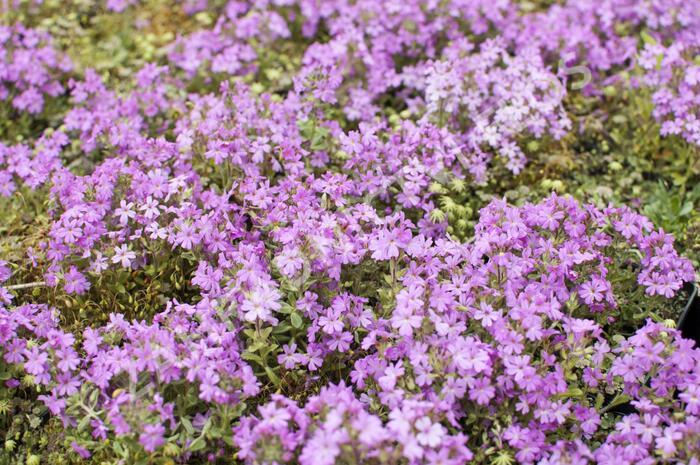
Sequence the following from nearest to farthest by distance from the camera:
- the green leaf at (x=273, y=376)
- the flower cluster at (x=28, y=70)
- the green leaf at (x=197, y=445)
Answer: the green leaf at (x=197, y=445), the green leaf at (x=273, y=376), the flower cluster at (x=28, y=70)

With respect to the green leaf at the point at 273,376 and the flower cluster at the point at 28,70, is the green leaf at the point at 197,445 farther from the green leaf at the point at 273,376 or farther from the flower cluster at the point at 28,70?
the flower cluster at the point at 28,70

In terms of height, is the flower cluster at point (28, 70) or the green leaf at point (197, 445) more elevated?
the flower cluster at point (28, 70)

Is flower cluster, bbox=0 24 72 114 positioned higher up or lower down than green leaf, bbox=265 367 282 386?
higher up

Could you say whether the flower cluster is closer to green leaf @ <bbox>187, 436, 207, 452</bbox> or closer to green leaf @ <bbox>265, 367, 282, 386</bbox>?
green leaf @ <bbox>265, 367, 282, 386</bbox>

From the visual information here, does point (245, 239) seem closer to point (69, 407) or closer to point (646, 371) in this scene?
point (69, 407)

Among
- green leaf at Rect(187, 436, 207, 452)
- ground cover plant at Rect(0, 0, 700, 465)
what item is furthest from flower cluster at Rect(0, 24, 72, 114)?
green leaf at Rect(187, 436, 207, 452)

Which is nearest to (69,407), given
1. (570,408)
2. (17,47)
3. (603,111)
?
(570,408)

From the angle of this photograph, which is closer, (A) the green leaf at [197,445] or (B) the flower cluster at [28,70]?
(A) the green leaf at [197,445]

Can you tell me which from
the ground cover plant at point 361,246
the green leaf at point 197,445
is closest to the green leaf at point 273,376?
the ground cover plant at point 361,246

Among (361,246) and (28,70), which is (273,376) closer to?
(361,246)
